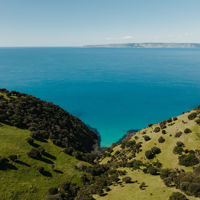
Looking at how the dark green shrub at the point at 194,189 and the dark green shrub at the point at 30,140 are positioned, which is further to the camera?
the dark green shrub at the point at 30,140

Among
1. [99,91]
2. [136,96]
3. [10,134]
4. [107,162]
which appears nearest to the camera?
[10,134]

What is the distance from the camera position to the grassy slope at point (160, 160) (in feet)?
96.6

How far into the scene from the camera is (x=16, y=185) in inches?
1237

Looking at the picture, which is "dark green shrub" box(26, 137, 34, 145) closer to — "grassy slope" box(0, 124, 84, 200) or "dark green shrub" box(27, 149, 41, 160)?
"grassy slope" box(0, 124, 84, 200)

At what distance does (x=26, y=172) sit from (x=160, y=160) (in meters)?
34.5

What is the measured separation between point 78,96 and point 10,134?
9271 cm

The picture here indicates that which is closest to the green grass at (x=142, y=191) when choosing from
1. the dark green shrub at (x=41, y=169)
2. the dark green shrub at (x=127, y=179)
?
the dark green shrub at (x=127, y=179)

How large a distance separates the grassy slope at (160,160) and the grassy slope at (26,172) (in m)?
11.8

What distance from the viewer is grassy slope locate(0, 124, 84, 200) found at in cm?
3069

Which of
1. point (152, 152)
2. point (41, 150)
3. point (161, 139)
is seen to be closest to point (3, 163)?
point (41, 150)

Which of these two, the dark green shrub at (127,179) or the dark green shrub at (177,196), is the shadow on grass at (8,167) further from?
the dark green shrub at (177,196)

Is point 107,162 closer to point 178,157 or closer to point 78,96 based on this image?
point 178,157

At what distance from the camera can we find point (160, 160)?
135 ft

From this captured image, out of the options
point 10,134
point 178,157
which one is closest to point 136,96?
point 178,157
